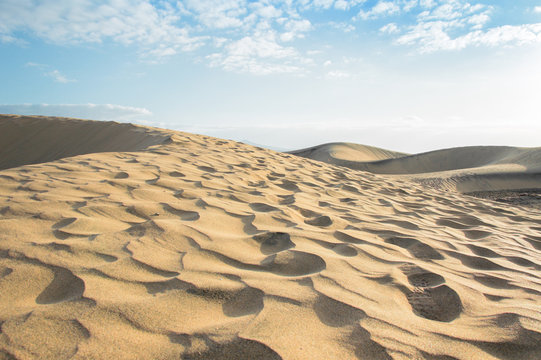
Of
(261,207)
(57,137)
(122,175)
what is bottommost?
(261,207)

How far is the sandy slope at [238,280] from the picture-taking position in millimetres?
1030

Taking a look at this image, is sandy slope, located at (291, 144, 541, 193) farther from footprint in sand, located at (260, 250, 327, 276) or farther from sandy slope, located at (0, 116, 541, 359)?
footprint in sand, located at (260, 250, 327, 276)

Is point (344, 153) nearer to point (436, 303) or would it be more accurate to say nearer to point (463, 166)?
point (463, 166)

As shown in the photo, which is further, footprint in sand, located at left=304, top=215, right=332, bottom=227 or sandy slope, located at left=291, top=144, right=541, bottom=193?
sandy slope, located at left=291, top=144, right=541, bottom=193

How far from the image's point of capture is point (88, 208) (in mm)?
2137

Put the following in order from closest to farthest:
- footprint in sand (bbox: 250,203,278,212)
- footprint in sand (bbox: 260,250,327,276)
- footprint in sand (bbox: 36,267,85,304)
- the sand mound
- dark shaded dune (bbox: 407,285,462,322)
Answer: footprint in sand (bbox: 36,267,85,304)
dark shaded dune (bbox: 407,285,462,322)
footprint in sand (bbox: 260,250,327,276)
footprint in sand (bbox: 250,203,278,212)
the sand mound

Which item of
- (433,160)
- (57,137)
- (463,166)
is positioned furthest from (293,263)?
(463,166)

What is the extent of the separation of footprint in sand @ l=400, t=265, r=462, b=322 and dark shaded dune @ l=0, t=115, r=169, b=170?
6580 mm

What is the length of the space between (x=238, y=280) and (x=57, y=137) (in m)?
10.1

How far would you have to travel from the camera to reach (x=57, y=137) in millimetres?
9258

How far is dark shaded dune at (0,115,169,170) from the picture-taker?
8062mm

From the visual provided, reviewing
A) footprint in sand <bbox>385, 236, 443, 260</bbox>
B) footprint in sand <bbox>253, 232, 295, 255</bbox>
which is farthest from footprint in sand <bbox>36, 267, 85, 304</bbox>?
footprint in sand <bbox>385, 236, 443, 260</bbox>

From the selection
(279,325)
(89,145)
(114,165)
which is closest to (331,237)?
(279,325)

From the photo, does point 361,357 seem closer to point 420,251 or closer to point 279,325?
point 279,325
